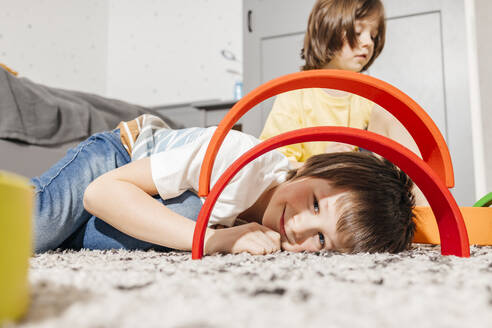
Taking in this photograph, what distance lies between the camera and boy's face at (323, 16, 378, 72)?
1356mm

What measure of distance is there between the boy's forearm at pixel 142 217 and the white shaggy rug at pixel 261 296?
17 cm

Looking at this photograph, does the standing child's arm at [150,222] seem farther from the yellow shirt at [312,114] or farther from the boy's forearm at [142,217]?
the yellow shirt at [312,114]

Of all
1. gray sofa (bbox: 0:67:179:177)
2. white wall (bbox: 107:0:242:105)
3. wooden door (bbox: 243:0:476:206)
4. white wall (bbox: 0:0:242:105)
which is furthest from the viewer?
white wall (bbox: 107:0:242:105)

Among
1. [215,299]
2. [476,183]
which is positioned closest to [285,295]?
[215,299]

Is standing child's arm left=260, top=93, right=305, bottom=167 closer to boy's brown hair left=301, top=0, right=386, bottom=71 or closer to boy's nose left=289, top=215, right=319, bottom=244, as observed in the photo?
boy's brown hair left=301, top=0, right=386, bottom=71

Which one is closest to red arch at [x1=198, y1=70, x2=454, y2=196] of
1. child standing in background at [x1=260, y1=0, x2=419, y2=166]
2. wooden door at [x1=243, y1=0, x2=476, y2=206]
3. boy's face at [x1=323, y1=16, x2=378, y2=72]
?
child standing in background at [x1=260, y1=0, x2=419, y2=166]

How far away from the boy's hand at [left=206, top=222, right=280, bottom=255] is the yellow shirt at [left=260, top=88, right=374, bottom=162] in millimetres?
634

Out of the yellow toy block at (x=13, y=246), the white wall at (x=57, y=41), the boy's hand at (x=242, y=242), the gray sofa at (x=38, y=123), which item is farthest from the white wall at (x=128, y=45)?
the yellow toy block at (x=13, y=246)

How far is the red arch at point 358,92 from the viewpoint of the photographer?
0.56m

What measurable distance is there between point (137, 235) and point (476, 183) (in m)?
1.60

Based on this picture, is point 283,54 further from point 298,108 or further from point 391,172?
point 391,172

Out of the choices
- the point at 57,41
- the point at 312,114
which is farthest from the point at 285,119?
the point at 57,41

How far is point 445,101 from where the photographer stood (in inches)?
72.3

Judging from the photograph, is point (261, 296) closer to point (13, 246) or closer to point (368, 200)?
point (13, 246)
